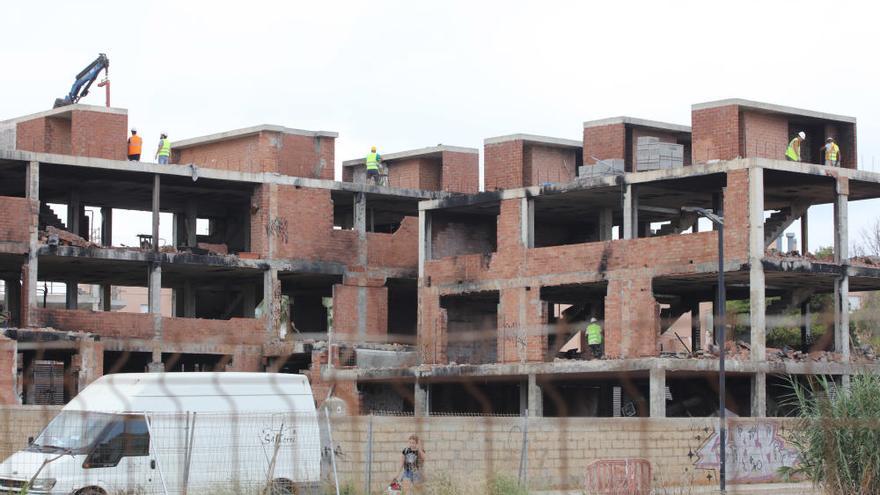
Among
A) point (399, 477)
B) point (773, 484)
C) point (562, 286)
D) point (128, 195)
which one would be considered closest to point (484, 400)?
point (562, 286)

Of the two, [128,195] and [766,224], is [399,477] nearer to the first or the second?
[766,224]

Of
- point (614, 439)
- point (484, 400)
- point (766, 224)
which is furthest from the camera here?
point (484, 400)

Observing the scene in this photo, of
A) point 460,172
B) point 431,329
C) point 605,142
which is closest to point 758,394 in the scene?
point 605,142

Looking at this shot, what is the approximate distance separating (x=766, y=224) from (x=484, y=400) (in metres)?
11.4

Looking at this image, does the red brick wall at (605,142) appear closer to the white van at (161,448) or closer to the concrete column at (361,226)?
the concrete column at (361,226)

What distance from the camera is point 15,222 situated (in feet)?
158

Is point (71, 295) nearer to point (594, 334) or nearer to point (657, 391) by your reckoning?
point (594, 334)

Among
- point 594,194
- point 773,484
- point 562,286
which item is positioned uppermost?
point 594,194

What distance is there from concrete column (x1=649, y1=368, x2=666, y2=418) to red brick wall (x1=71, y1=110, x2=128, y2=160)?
19.8 metres

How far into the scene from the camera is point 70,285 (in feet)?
188

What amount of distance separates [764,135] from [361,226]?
51.5 ft

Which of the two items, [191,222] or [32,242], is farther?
[191,222]

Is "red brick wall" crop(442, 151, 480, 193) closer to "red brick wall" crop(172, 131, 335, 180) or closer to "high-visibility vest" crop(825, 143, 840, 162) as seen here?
"red brick wall" crop(172, 131, 335, 180)

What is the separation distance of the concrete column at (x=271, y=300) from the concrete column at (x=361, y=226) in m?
3.63
